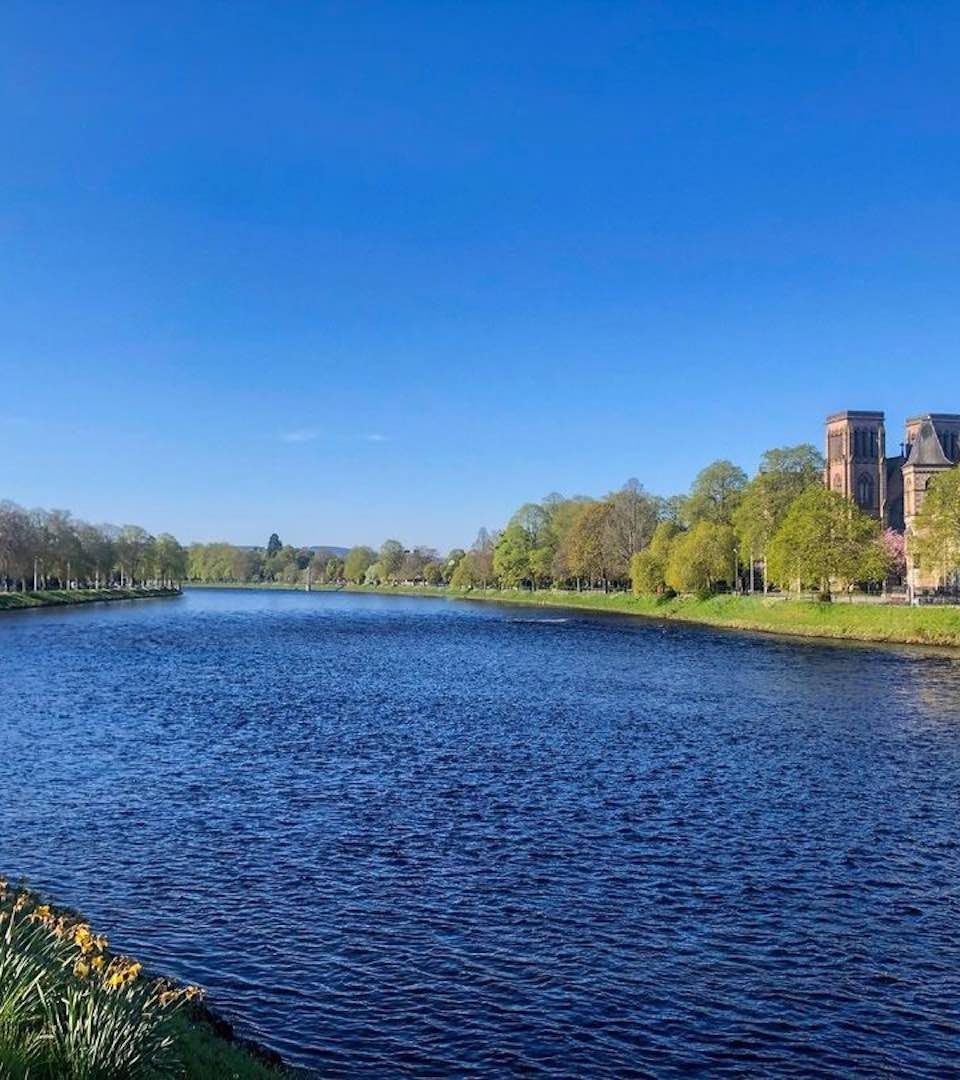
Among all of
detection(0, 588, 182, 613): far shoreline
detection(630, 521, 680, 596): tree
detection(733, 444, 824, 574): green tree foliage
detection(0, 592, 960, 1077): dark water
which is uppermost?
detection(733, 444, 824, 574): green tree foliage

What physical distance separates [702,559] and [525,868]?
97303 mm

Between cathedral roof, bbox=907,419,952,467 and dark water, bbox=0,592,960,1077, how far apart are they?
282ft

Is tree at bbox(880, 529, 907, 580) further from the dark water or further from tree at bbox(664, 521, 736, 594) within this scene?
the dark water

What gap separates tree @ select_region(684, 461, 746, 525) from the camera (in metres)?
131

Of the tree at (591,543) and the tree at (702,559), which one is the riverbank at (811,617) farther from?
the tree at (591,543)

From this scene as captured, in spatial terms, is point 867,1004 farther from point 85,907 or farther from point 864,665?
point 864,665

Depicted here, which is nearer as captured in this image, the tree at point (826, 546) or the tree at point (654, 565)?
the tree at point (826, 546)

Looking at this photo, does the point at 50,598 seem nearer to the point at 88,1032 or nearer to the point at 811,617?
the point at 811,617

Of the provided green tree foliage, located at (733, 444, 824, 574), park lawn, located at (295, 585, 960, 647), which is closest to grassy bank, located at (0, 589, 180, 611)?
park lawn, located at (295, 585, 960, 647)

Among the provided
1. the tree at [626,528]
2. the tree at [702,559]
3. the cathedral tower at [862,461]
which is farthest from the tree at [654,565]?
the cathedral tower at [862,461]

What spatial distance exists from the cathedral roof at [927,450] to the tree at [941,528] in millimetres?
38553

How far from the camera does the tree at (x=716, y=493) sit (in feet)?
431

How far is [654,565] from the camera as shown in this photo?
12925cm

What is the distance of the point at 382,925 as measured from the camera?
18.5 m
